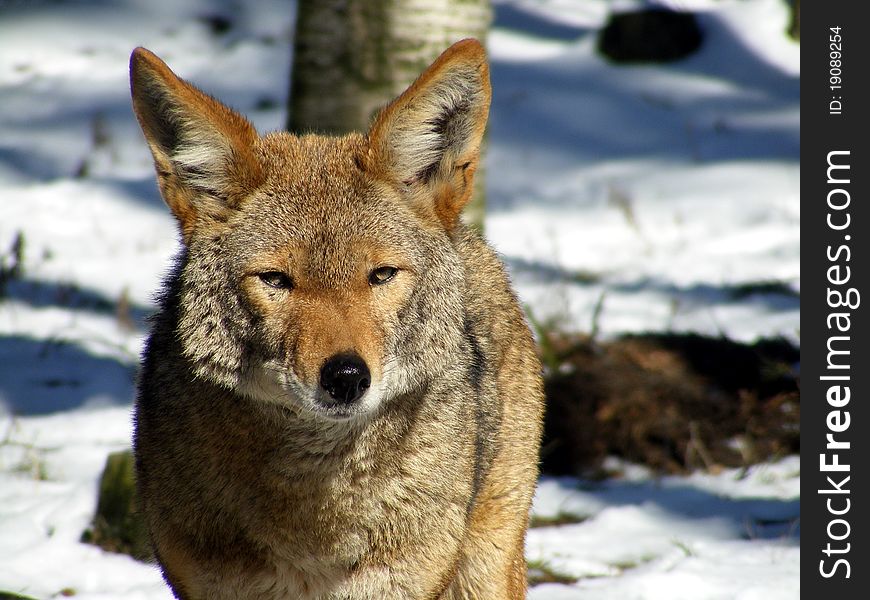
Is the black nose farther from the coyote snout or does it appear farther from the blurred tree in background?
the blurred tree in background

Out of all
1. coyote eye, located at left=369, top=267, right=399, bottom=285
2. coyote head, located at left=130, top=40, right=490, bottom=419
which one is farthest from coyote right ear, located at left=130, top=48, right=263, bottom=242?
coyote eye, located at left=369, top=267, right=399, bottom=285

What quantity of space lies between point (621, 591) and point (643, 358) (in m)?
2.45

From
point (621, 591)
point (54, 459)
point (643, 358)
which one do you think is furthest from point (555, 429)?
point (54, 459)

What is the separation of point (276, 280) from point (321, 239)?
0.18m

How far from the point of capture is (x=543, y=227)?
9750 mm

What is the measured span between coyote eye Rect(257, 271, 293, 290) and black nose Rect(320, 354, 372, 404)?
35 centimetres

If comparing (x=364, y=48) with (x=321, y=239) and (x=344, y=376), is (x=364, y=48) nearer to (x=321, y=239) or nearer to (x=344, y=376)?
(x=321, y=239)

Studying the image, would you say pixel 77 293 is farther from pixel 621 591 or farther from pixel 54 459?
pixel 621 591

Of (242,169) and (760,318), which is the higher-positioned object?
(242,169)

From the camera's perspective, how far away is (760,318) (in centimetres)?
773

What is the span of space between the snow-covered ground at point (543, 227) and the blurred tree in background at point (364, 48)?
194cm

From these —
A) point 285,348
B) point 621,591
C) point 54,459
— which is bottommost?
point 621,591

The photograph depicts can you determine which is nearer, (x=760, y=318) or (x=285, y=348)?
(x=285, y=348)

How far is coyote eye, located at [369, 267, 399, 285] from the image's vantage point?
3309 mm
